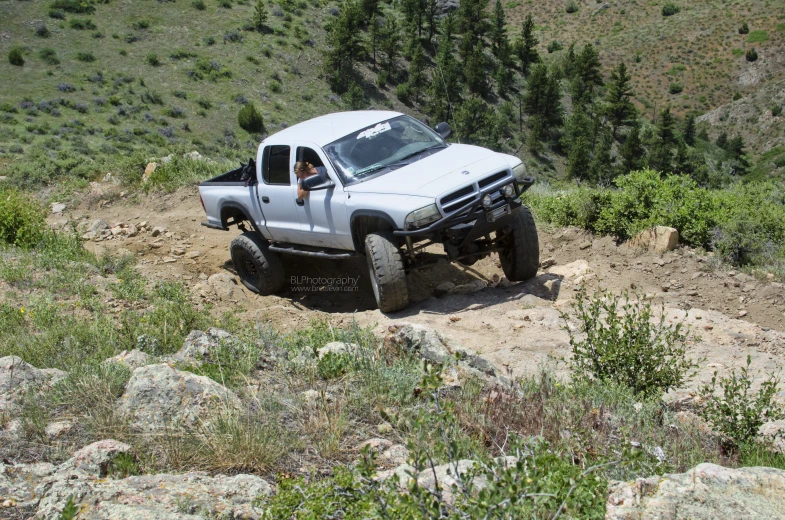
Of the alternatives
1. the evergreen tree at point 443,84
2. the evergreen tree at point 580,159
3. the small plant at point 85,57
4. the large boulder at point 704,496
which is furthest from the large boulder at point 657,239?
the small plant at point 85,57

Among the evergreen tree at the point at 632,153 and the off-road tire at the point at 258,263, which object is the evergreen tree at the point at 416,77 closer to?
the evergreen tree at the point at 632,153

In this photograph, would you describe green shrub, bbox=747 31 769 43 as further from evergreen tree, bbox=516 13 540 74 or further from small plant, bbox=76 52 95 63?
small plant, bbox=76 52 95 63

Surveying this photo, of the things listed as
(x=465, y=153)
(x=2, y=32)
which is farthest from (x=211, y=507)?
(x=2, y=32)

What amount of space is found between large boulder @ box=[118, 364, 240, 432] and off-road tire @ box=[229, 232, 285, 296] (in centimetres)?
444

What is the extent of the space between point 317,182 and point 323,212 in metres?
0.36

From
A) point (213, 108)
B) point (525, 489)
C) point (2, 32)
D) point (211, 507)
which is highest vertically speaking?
point (525, 489)

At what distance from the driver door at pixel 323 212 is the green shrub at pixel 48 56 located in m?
43.5

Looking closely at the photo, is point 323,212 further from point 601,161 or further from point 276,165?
point 601,161

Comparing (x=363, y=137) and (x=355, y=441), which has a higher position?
(x=363, y=137)

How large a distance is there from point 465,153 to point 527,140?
175 feet

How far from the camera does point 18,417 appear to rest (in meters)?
4.32

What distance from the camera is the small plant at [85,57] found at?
152 ft

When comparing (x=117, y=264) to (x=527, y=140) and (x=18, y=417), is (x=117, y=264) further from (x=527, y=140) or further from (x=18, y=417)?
(x=527, y=140)

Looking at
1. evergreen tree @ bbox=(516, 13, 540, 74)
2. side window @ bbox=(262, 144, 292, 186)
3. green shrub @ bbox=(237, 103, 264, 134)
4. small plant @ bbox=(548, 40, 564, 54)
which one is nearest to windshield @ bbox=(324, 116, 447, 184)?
side window @ bbox=(262, 144, 292, 186)
